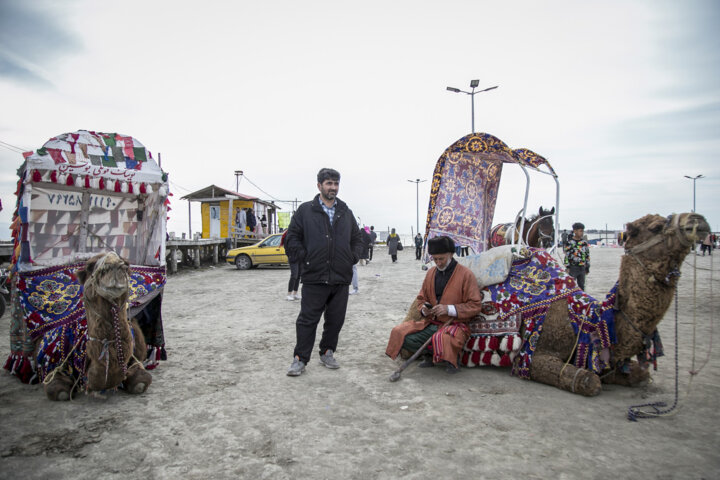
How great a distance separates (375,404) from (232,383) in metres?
1.39

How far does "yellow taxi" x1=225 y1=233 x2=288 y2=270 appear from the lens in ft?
56.1

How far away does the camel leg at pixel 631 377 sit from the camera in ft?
12.1

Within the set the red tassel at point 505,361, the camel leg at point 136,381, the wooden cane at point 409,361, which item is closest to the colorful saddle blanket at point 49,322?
the camel leg at point 136,381

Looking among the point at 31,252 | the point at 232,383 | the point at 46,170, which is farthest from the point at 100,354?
the point at 46,170

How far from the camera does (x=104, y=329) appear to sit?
334 cm

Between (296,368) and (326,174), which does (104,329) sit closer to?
(296,368)

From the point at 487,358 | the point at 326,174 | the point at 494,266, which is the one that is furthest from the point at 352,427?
the point at 326,174

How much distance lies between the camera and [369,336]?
5828mm

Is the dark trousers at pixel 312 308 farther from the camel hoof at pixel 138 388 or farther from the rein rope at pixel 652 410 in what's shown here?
the rein rope at pixel 652 410

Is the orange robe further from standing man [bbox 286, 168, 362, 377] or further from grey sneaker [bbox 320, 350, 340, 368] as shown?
standing man [bbox 286, 168, 362, 377]

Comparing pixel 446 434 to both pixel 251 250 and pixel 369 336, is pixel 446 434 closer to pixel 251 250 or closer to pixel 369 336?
pixel 369 336

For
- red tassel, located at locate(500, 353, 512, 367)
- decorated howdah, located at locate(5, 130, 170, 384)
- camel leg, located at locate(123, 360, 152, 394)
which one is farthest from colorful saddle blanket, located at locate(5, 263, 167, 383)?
red tassel, located at locate(500, 353, 512, 367)

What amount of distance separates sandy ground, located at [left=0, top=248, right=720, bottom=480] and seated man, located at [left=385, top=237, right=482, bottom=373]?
0.94 feet

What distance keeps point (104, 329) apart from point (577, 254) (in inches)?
275
